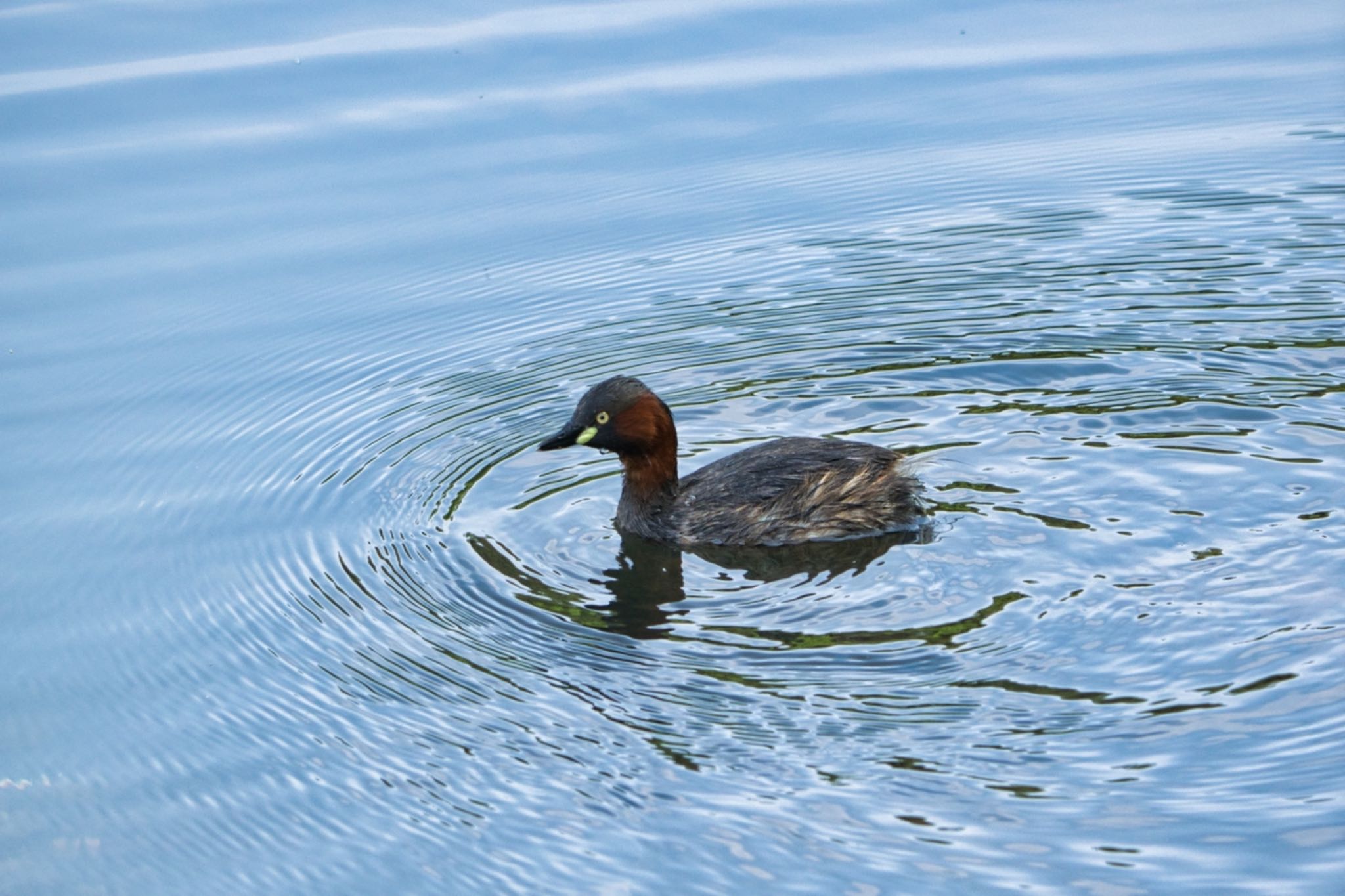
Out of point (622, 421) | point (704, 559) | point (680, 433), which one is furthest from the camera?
point (680, 433)

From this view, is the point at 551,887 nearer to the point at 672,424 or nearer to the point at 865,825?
the point at 865,825

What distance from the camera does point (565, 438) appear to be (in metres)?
8.05

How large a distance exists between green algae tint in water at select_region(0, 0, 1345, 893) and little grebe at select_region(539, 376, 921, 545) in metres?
0.19

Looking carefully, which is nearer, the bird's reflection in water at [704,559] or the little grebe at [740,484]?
the bird's reflection in water at [704,559]

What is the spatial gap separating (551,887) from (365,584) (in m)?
2.40

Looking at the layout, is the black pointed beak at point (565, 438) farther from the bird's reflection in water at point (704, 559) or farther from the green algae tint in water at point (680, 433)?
the bird's reflection in water at point (704, 559)

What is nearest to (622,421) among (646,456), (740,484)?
(646,456)

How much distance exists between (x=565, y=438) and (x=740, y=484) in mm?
856

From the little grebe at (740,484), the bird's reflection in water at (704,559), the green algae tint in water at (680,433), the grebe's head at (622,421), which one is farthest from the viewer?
the grebe's head at (622,421)

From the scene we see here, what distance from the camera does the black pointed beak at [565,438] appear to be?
804cm

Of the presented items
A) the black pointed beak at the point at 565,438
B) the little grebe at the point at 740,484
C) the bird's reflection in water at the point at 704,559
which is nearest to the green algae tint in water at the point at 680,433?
the bird's reflection in water at the point at 704,559

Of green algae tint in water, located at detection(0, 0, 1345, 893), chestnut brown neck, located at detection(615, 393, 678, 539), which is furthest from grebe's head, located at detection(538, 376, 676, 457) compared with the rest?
green algae tint in water, located at detection(0, 0, 1345, 893)

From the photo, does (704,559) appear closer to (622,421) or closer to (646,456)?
(646,456)

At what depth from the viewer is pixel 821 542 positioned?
25.8 feet
